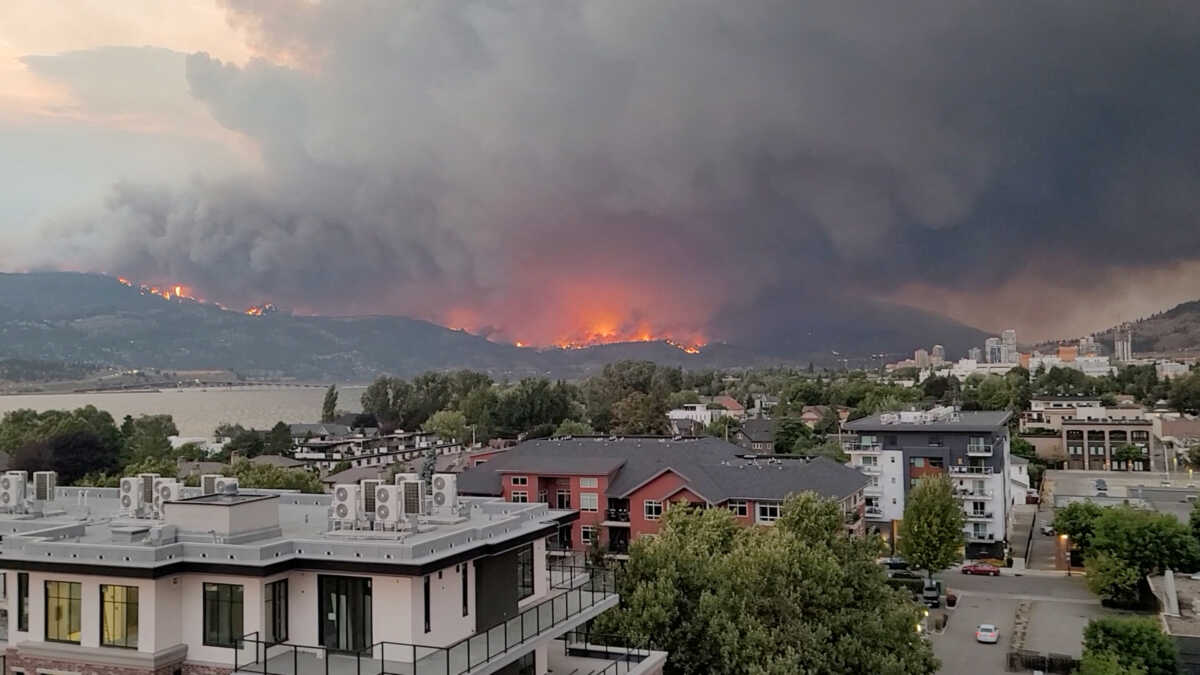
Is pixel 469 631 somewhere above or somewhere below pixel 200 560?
below

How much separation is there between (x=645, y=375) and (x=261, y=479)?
110m

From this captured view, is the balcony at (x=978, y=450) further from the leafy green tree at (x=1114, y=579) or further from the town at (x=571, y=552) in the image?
the leafy green tree at (x=1114, y=579)

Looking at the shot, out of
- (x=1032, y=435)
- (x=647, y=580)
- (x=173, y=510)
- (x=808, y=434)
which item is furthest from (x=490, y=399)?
(x=173, y=510)

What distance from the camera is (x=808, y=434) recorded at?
114 metres

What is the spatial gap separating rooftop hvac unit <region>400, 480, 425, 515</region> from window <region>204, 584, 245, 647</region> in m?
3.82

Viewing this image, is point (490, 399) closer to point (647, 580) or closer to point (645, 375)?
point (645, 375)

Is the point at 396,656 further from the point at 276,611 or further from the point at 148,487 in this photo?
the point at 148,487

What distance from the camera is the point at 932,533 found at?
5378 centimetres

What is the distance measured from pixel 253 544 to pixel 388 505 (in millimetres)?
2633

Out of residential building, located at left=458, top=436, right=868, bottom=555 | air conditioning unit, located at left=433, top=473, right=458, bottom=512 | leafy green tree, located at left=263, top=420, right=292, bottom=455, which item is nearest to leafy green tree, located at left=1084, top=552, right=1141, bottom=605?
residential building, located at left=458, top=436, right=868, bottom=555

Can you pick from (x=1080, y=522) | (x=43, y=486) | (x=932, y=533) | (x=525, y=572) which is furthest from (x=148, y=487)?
(x=1080, y=522)

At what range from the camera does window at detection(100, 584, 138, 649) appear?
17.3 metres

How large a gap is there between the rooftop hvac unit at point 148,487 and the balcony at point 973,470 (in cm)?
5743

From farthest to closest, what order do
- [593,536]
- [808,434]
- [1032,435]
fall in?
[1032,435]
[808,434]
[593,536]
